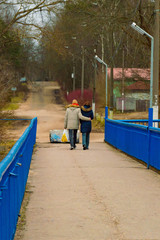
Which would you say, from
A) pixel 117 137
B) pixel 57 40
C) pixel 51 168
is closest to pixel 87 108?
pixel 117 137

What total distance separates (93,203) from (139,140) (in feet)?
21.5

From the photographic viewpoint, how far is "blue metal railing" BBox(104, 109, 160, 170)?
12383mm

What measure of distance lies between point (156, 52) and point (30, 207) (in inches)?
541

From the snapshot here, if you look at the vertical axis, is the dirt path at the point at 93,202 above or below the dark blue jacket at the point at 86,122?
below

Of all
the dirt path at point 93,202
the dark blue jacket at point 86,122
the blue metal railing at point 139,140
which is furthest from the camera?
the dark blue jacket at point 86,122

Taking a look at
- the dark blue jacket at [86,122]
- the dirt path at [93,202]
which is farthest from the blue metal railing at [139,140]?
the dark blue jacket at [86,122]

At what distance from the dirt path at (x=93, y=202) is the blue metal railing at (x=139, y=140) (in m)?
0.37

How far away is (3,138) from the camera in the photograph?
23516mm

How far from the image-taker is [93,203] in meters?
8.05

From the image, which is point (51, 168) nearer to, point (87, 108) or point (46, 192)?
point (46, 192)

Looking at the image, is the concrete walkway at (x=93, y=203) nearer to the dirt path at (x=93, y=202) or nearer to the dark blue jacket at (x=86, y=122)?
the dirt path at (x=93, y=202)

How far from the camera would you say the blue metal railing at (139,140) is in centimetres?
1238

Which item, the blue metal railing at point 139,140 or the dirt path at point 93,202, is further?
the blue metal railing at point 139,140

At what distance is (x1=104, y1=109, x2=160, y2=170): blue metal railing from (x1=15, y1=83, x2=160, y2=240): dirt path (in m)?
0.37
